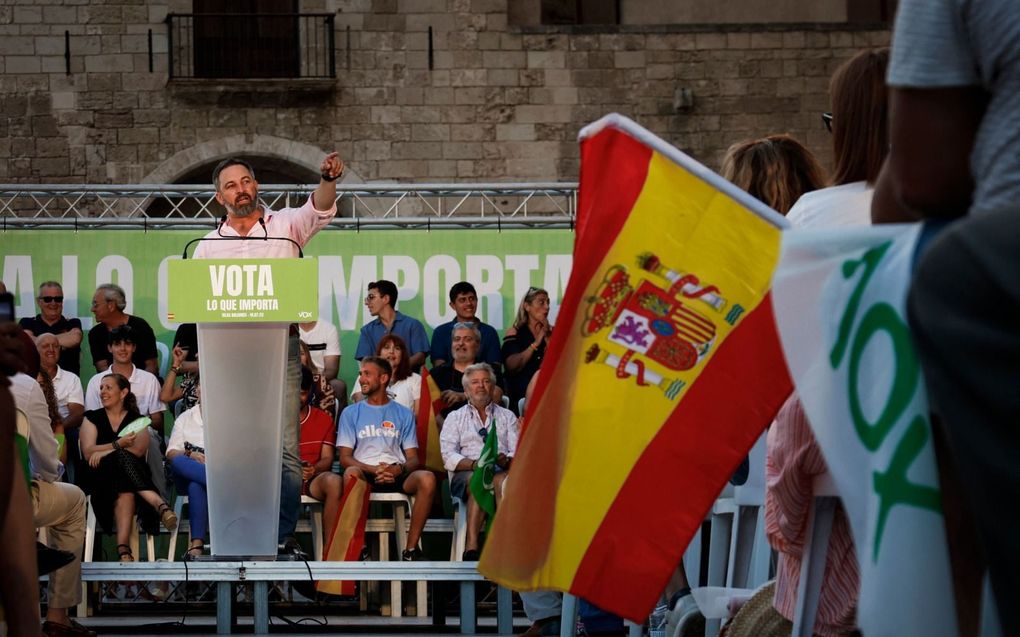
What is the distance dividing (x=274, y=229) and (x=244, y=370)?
863 mm

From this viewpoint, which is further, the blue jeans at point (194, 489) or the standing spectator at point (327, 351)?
the standing spectator at point (327, 351)

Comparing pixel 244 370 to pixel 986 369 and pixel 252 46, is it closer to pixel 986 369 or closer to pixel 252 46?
pixel 986 369

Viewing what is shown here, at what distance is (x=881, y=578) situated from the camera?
1850 mm

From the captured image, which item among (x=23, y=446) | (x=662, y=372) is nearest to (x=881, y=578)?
(x=662, y=372)

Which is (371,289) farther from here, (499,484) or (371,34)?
(371,34)

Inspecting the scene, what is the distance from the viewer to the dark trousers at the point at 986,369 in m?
1.62

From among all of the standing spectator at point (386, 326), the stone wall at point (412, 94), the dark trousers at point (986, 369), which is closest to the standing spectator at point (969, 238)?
the dark trousers at point (986, 369)

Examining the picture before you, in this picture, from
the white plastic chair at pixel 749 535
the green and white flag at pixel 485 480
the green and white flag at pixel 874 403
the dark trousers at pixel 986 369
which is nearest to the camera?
the dark trousers at pixel 986 369

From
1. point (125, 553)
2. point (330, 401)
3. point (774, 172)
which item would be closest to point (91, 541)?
point (125, 553)

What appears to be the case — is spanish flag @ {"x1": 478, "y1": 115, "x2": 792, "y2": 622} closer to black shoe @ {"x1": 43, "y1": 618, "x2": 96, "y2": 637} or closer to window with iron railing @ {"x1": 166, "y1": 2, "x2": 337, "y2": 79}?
black shoe @ {"x1": 43, "y1": 618, "x2": 96, "y2": 637}

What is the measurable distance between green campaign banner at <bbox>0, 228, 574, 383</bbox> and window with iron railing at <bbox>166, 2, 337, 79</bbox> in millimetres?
7858

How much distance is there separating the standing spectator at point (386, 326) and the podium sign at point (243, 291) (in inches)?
A: 160

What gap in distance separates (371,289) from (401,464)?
1454 millimetres

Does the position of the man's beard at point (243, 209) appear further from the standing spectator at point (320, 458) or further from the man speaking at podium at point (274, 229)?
the standing spectator at point (320, 458)
